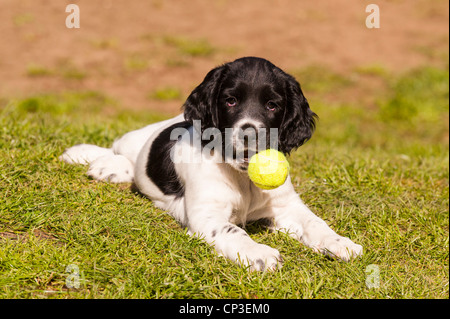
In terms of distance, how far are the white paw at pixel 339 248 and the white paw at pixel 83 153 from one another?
7.67 ft

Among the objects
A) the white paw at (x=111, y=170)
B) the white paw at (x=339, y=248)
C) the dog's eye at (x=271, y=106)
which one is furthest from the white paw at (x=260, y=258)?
the white paw at (x=111, y=170)

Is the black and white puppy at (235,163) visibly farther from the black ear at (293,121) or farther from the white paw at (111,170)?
the white paw at (111,170)

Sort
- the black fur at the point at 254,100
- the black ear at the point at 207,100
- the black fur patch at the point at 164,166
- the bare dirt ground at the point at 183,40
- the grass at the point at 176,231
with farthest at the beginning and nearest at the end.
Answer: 1. the bare dirt ground at the point at 183,40
2. the black fur patch at the point at 164,166
3. the black ear at the point at 207,100
4. the black fur at the point at 254,100
5. the grass at the point at 176,231

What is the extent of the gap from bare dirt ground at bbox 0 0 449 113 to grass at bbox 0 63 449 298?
4247 millimetres

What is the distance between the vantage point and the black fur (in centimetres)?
348

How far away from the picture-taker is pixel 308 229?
3.65 m

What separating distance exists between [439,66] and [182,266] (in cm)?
982

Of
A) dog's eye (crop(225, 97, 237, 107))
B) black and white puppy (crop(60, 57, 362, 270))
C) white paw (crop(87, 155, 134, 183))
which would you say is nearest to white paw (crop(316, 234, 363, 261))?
black and white puppy (crop(60, 57, 362, 270))

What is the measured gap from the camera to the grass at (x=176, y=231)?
9.38 ft

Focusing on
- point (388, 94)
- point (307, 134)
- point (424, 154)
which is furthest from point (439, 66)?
point (307, 134)
